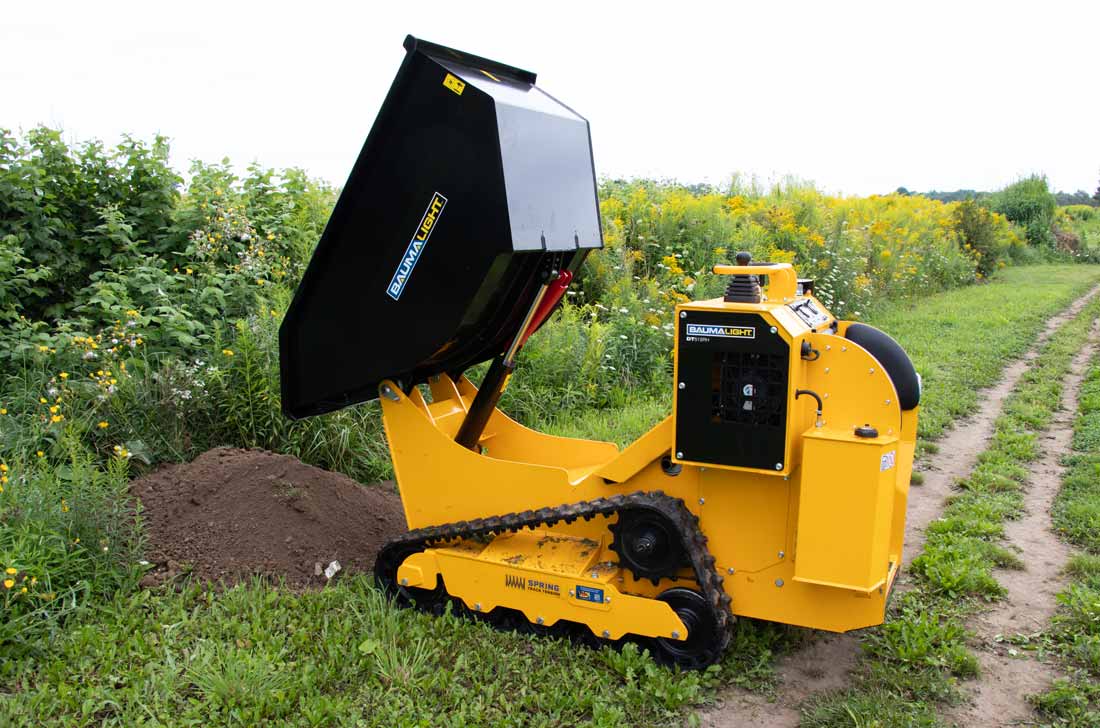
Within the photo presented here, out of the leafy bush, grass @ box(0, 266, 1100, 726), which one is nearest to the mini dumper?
grass @ box(0, 266, 1100, 726)

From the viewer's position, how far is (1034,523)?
5480 millimetres

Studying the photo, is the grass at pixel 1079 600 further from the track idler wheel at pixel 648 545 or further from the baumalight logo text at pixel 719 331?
the baumalight logo text at pixel 719 331

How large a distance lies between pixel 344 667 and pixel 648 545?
1.34 metres

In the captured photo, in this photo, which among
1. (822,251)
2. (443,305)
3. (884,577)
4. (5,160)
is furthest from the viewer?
(822,251)

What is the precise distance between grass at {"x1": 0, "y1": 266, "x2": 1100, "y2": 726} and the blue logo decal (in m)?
0.23

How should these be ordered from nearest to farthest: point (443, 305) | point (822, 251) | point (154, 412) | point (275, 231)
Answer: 1. point (443, 305)
2. point (154, 412)
3. point (275, 231)
4. point (822, 251)

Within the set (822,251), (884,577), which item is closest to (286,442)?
(884,577)

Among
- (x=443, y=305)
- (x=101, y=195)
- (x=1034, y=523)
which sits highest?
(x=101, y=195)

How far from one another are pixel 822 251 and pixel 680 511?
1065cm

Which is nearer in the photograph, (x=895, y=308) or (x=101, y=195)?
(x=101, y=195)

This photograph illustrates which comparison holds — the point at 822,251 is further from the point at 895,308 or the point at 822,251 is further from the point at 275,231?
the point at 275,231

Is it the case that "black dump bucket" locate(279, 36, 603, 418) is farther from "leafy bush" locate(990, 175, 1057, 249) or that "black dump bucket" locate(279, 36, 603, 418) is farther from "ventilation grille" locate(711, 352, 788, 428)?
"leafy bush" locate(990, 175, 1057, 249)

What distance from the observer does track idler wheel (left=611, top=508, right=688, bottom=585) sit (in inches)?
146

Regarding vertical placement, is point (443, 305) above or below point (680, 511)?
above
